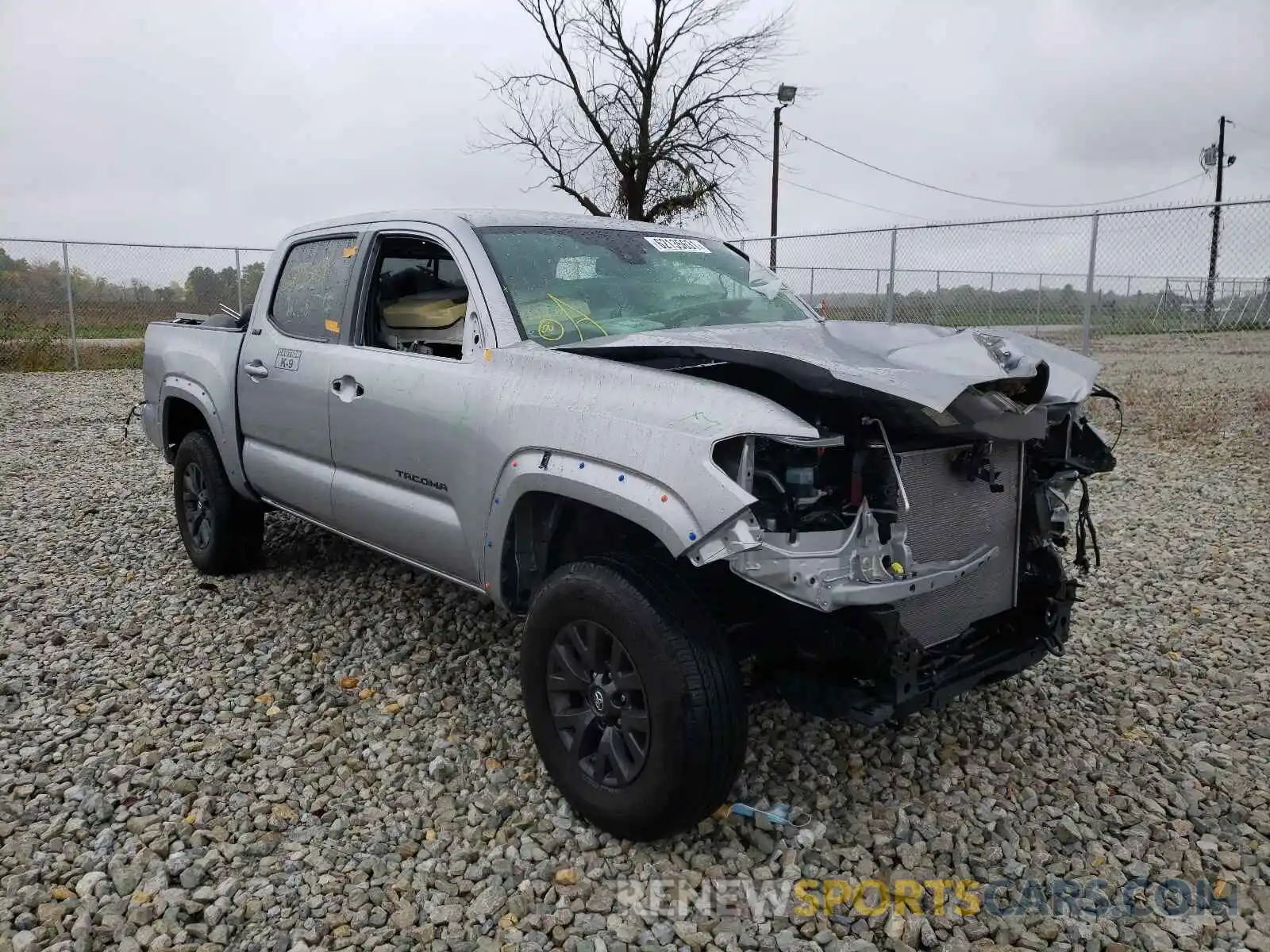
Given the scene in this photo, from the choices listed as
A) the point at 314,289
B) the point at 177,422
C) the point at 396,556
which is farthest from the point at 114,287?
the point at 396,556

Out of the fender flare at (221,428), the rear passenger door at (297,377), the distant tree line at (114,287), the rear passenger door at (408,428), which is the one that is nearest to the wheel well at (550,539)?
the rear passenger door at (408,428)

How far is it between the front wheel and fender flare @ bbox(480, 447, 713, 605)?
0.20 m

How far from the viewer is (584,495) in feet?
9.16

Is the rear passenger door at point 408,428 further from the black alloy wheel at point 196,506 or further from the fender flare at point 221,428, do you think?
the black alloy wheel at point 196,506

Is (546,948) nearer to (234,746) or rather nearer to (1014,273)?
(234,746)

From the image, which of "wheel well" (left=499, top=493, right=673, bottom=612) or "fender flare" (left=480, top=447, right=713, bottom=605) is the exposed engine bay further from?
"wheel well" (left=499, top=493, right=673, bottom=612)

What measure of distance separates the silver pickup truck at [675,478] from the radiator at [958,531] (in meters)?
0.01

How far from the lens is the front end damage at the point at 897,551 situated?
2.46 meters

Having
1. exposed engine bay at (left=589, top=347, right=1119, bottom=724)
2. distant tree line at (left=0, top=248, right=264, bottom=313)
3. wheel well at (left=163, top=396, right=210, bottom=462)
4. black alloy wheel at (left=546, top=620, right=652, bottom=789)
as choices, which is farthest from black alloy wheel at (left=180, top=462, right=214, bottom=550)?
distant tree line at (left=0, top=248, right=264, bottom=313)

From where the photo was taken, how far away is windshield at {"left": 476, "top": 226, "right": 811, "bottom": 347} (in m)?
3.47

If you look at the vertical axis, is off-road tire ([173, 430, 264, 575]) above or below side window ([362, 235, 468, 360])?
below

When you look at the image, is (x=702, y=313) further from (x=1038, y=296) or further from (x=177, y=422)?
(x=1038, y=296)

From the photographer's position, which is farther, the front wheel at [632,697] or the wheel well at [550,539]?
the wheel well at [550,539]

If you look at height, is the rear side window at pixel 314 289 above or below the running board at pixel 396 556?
above
